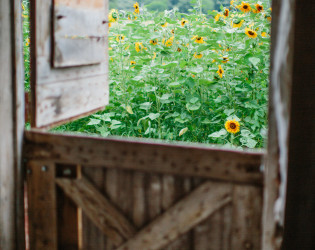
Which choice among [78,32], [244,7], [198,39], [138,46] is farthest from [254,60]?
[78,32]

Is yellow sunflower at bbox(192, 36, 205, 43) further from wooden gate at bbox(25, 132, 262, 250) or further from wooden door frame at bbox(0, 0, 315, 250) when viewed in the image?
wooden gate at bbox(25, 132, 262, 250)

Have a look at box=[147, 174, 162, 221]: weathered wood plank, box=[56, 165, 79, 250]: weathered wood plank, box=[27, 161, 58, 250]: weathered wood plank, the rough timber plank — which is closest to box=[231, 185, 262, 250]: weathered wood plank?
the rough timber plank

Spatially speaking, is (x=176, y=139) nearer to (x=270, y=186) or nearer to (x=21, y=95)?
(x=21, y=95)

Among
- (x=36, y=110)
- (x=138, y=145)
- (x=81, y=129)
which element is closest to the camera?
(x=138, y=145)

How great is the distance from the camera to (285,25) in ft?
6.08

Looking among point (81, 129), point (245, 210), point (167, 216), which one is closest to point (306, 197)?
point (245, 210)

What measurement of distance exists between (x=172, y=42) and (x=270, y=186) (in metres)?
2.91

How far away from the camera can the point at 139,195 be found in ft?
7.22

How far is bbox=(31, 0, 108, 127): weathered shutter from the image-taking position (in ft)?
8.49

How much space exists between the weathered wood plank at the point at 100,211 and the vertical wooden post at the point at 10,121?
0.32 meters

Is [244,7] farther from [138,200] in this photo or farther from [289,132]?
[138,200]

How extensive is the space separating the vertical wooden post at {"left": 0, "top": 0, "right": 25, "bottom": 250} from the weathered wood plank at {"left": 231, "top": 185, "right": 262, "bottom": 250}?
3.70 feet

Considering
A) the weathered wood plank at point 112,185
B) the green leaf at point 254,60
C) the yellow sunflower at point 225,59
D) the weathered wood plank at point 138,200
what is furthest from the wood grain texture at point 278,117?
the yellow sunflower at point 225,59

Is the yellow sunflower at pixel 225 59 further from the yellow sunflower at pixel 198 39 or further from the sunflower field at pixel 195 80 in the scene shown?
the yellow sunflower at pixel 198 39
